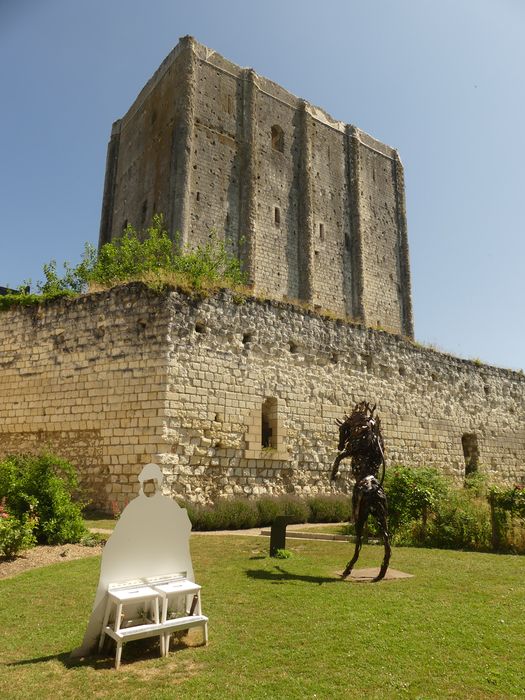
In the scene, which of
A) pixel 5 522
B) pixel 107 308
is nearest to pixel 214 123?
pixel 107 308

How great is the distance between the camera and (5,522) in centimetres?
754

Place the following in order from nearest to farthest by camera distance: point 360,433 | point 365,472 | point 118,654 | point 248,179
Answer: point 118,654 → point 365,472 → point 360,433 → point 248,179

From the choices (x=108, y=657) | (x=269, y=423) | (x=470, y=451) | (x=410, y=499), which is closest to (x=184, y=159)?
(x=269, y=423)

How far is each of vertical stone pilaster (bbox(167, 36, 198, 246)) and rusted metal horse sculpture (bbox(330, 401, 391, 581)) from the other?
17.0m

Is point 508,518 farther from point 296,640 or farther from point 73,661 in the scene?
point 73,661

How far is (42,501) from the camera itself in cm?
891

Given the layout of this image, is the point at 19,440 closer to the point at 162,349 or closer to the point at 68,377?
the point at 68,377

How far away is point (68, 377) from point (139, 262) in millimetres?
9701

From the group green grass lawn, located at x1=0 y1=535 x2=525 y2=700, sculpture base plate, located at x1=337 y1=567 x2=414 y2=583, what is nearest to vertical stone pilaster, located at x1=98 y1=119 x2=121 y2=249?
green grass lawn, located at x1=0 y1=535 x2=525 y2=700

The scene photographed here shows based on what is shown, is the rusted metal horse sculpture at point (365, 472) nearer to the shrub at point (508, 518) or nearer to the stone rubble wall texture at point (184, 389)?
the shrub at point (508, 518)

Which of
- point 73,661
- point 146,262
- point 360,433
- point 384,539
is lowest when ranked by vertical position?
point 73,661

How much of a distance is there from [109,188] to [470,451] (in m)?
25.4

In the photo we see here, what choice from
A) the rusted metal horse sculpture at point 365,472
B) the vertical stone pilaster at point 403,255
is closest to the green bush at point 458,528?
the rusted metal horse sculpture at point 365,472

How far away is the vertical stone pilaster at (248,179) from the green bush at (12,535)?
A: 1853 cm
